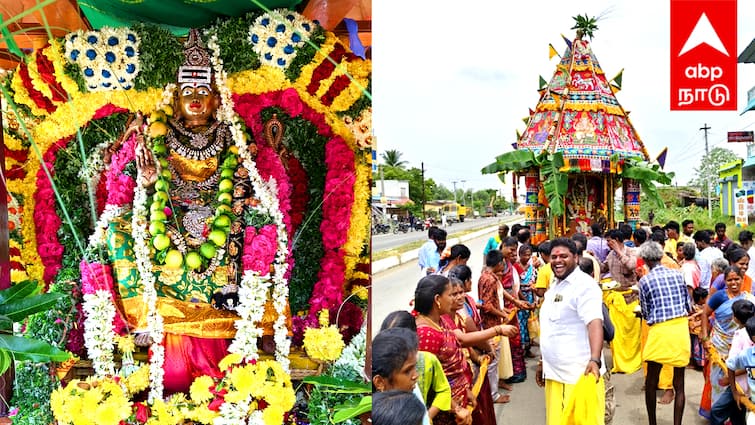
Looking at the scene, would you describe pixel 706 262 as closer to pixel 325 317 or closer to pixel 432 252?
pixel 432 252

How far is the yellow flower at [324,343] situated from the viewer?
2.78m

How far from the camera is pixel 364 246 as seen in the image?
2.82 metres

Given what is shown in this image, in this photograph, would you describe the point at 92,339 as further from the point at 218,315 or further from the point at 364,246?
the point at 364,246

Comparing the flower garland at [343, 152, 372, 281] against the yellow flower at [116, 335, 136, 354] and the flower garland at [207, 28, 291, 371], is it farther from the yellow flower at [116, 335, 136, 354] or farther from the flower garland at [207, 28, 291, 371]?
the yellow flower at [116, 335, 136, 354]

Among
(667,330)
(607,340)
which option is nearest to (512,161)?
(667,330)

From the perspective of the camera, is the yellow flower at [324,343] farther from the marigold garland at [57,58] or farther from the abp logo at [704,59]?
the abp logo at [704,59]

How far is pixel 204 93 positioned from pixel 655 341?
3119 millimetres

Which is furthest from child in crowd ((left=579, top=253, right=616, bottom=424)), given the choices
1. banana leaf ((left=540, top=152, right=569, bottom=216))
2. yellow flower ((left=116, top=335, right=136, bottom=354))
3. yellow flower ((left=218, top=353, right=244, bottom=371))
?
banana leaf ((left=540, top=152, right=569, bottom=216))

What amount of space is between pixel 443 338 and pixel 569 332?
0.96 meters

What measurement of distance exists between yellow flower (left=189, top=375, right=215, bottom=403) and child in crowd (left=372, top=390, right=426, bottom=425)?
1302 mm

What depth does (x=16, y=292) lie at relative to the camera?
5.89 ft

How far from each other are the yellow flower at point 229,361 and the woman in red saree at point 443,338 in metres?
0.91

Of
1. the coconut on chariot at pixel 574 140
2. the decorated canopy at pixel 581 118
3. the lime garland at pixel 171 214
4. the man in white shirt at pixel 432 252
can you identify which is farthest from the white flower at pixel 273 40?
the decorated canopy at pixel 581 118

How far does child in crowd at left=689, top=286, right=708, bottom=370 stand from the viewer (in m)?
4.54
